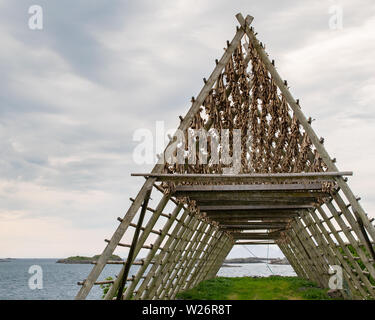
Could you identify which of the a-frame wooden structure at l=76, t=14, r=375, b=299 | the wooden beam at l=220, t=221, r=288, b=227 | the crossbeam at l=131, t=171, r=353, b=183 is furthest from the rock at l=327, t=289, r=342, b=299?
the crossbeam at l=131, t=171, r=353, b=183

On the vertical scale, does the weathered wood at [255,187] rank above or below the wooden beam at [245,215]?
below

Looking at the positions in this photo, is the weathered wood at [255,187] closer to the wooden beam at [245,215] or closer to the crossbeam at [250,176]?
the crossbeam at [250,176]

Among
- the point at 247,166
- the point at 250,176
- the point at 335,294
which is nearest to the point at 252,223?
the point at 335,294

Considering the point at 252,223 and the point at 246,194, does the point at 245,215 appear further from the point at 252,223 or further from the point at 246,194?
the point at 246,194

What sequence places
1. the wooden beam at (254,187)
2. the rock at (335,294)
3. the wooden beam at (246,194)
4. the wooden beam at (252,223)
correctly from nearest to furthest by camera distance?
1. the wooden beam at (254,187)
2. the wooden beam at (246,194)
3. the rock at (335,294)
4. the wooden beam at (252,223)

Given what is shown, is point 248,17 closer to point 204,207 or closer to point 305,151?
point 305,151

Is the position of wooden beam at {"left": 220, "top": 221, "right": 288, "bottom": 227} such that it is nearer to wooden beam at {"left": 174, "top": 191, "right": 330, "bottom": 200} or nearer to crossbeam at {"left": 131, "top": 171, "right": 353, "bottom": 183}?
wooden beam at {"left": 174, "top": 191, "right": 330, "bottom": 200}

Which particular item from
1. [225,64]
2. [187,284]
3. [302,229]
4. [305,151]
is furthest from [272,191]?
[187,284]

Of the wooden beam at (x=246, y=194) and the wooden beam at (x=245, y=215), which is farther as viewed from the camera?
the wooden beam at (x=245, y=215)

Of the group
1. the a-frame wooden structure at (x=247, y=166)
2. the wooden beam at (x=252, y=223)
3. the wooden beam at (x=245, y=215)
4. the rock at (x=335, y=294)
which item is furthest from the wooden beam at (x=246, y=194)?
the wooden beam at (x=252, y=223)

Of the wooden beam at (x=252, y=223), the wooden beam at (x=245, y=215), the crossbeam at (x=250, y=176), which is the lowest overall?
the crossbeam at (x=250, y=176)

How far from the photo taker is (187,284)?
15.0 meters

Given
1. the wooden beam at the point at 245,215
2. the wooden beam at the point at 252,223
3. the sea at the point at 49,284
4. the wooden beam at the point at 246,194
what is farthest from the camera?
the sea at the point at 49,284

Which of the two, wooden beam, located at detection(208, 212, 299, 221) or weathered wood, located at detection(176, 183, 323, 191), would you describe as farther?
wooden beam, located at detection(208, 212, 299, 221)
